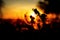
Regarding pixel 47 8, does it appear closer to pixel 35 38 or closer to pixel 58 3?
pixel 58 3

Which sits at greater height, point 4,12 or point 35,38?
point 4,12

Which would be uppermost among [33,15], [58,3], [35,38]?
[58,3]

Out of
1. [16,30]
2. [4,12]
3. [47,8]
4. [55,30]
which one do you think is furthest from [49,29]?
[4,12]

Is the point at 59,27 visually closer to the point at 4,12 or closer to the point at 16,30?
the point at 16,30

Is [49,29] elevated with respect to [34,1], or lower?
lower

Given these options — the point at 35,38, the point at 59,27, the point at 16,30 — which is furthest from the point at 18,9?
the point at 59,27

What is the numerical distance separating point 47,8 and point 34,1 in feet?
0.58

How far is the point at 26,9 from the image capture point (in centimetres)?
224

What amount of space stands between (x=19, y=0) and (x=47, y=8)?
0.35 meters

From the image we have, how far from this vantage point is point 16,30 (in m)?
2.21

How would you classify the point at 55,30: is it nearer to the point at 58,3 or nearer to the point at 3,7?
the point at 58,3

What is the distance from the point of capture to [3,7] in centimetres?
224

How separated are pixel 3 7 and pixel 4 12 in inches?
2.4

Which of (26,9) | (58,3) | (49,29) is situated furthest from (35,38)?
(58,3)
